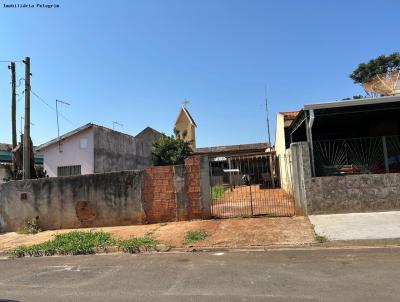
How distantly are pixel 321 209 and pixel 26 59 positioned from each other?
12662mm

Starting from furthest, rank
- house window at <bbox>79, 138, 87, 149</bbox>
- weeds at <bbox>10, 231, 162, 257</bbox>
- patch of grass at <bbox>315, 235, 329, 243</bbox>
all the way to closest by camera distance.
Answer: house window at <bbox>79, 138, 87, 149</bbox> < weeds at <bbox>10, 231, 162, 257</bbox> < patch of grass at <bbox>315, 235, 329, 243</bbox>

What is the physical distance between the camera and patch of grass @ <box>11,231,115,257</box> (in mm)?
11281

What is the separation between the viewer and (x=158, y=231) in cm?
1266

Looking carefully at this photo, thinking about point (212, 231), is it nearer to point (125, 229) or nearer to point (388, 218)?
point (125, 229)

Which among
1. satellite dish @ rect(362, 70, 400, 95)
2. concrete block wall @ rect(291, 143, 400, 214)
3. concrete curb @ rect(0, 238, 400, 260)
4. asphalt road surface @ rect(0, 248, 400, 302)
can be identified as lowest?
asphalt road surface @ rect(0, 248, 400, 302)

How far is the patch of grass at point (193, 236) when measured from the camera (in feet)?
36.5

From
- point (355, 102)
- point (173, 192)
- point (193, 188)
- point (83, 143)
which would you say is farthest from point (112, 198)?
point (83, 143)

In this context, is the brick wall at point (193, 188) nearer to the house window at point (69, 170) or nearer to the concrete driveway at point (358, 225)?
the concrete driveway at point (358, 225)

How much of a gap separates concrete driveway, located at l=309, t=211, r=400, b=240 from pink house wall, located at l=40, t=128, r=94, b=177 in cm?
1722

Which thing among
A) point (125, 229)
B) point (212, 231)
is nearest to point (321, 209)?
point (212, 231)

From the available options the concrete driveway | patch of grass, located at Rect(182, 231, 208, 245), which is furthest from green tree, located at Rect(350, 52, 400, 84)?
patch of grass, located at Rect(182, 231, 208, 245)

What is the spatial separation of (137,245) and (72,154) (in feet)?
57.0

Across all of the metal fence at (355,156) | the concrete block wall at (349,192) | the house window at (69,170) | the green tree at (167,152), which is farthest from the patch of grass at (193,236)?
the green tree at (167,152)

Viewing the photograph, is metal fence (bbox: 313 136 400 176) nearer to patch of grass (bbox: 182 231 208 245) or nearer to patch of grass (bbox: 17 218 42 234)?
patch of grass (bbox: 182 231 208 245)
